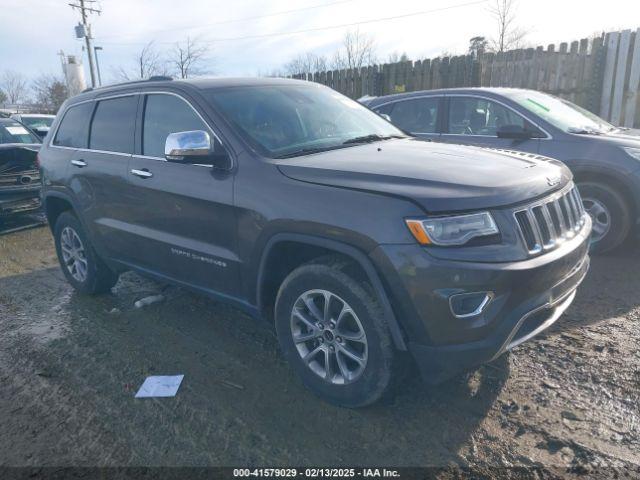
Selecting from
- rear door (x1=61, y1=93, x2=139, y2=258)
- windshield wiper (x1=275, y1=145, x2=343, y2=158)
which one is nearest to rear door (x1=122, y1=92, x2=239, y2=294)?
rear door (x1=61, y1=93, x2=139, y2=258)

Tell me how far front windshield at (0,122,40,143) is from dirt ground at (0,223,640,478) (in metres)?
6.01

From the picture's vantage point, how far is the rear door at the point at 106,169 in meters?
4.03

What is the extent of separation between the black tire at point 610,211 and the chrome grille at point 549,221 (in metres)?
2.36

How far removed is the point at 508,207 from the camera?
251 cm

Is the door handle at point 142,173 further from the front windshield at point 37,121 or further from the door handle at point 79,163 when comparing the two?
the front windshield at point 37,121

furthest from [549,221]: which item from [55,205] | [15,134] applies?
[15,134]

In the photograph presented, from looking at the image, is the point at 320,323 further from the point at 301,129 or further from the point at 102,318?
the point at 102,318

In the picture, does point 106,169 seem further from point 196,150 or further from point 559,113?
point 559,113

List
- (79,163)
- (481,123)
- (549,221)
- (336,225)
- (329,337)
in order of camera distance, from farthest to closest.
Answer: (481,123)
(79,163)
(329,337)
(549,221)
(336,225)

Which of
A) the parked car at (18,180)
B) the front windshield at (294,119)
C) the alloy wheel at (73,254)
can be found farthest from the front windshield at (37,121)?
the front windshield at (294,119)

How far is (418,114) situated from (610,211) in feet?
8.48

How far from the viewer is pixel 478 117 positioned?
19.6 feet

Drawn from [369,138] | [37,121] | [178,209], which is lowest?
[178,209]

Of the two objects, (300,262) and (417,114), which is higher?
(417,114)
